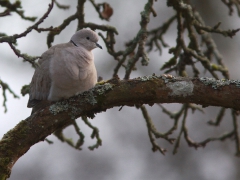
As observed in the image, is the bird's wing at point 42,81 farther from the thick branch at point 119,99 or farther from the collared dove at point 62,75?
the thick branch at point 119,99

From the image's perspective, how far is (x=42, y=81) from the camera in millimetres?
4559

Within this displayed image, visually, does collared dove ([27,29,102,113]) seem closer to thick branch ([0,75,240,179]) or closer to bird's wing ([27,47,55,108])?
bird's wing ([27,47,55,108])

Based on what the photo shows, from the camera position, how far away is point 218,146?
10242 mm

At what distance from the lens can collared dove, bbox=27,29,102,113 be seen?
4.37 m

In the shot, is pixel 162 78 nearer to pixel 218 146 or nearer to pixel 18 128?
pixel 18 128

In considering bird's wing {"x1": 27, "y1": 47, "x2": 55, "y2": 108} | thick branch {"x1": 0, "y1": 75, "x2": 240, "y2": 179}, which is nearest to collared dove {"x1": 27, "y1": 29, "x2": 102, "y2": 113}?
bird's wing {"x1": 27, "y1": 47, "x2": 55, "y2": 108}

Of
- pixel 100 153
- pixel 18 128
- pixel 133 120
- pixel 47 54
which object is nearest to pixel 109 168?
pixel 100 153

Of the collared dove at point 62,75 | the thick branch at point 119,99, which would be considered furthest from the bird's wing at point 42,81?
the thick branch at point 119,99

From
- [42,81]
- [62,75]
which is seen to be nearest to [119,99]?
[62,75]

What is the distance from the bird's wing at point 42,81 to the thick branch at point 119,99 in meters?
0.80

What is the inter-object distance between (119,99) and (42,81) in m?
1.13

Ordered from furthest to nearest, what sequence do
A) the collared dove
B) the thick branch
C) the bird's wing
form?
1. the bird's wing
2. the collared dove
3. the thick branch

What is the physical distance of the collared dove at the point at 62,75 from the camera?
4371 millimetres

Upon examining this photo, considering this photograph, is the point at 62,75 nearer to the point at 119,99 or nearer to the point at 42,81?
the point at 42,81
